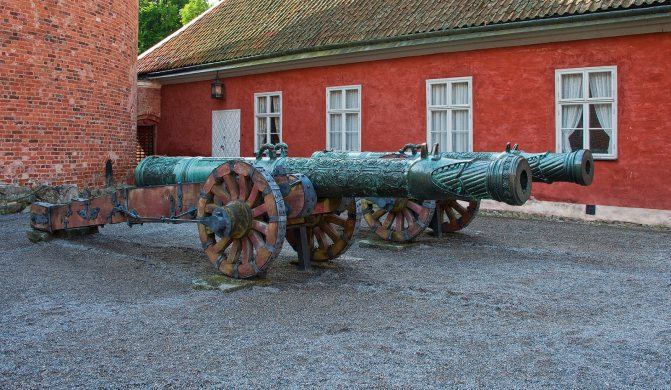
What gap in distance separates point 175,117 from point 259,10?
361cm

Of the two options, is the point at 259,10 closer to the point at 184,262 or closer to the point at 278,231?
the point at 184,262

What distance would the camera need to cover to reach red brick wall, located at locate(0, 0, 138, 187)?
10898mm

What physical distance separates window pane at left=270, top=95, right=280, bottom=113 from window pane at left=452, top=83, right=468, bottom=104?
4.67 meters

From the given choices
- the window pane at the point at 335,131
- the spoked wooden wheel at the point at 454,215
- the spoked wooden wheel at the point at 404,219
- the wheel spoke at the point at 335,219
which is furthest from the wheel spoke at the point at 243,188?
the window pane at the point at 335,131

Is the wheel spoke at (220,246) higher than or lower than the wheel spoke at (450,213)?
lower

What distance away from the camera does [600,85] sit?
10.6 meters

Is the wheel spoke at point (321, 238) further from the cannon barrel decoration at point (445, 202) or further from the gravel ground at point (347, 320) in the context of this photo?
the cannon barrel decoration at point (445, 202)

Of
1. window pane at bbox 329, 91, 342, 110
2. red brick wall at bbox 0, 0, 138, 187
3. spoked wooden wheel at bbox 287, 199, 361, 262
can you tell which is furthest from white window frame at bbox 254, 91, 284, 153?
spoked wooden wheel at bbox 287, 199, 361, 262

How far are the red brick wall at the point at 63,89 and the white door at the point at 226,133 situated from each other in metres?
3.36

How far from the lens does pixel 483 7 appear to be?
11.9 m

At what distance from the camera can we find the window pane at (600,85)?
10516mm

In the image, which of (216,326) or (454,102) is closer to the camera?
(216,326)

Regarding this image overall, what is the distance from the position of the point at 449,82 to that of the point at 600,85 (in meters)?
2.69

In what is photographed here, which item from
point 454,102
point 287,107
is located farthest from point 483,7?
point 287,107
